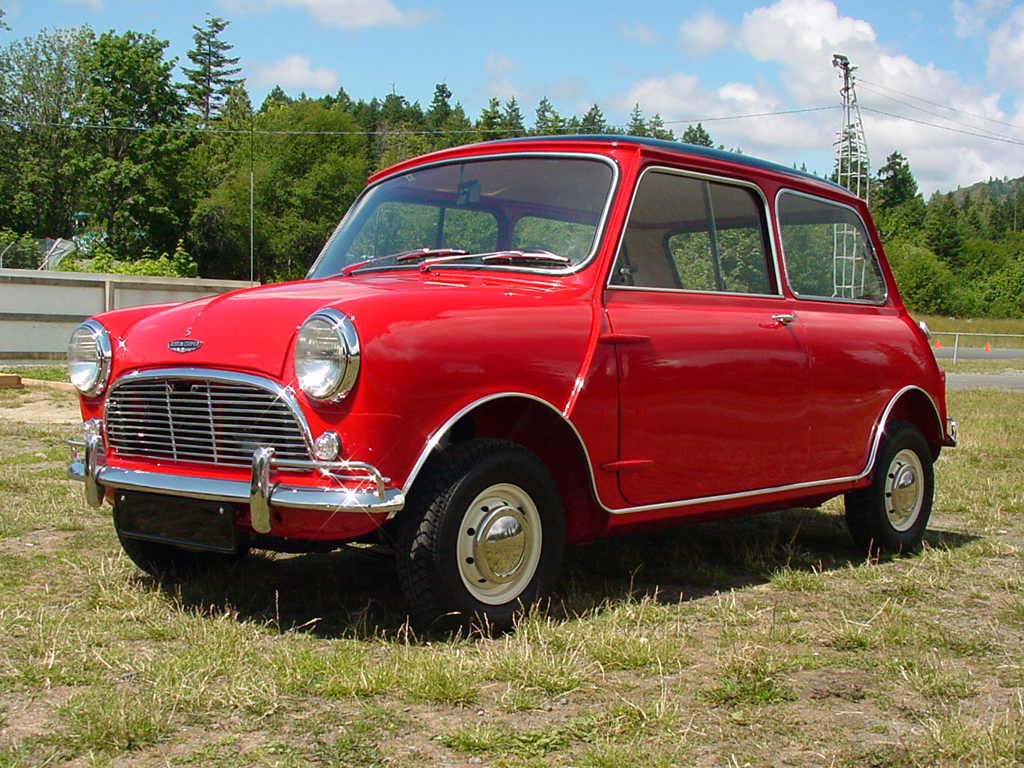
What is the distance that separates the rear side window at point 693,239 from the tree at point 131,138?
5945 cm

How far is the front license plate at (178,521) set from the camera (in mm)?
3715

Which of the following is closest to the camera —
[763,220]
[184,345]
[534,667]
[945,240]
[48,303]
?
[534,667]

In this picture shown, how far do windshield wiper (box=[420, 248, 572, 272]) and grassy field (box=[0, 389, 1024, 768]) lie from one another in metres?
1.33

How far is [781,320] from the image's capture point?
5094 millimetres

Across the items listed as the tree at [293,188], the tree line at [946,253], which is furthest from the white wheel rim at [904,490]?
the tree at [293,188]

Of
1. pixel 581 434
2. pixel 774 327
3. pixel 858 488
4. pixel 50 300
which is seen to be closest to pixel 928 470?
pixel 858 488

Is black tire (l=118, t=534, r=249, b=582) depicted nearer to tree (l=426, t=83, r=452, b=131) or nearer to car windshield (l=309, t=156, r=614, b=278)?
car windshield (l=309, t=156, r=614, b=278)

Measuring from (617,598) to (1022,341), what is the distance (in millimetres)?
51279

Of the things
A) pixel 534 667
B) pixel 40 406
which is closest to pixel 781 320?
pixel 534 667

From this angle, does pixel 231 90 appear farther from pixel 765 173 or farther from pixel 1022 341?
pixel 765 173

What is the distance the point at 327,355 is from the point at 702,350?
1.74 metres

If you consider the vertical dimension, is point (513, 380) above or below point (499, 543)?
above

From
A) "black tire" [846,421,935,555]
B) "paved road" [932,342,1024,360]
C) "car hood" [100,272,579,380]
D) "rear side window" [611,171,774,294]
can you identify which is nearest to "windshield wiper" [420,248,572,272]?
"car hood" [100,272,579,380]

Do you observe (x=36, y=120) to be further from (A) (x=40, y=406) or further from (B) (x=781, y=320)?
(B) (x=781, y=320)
